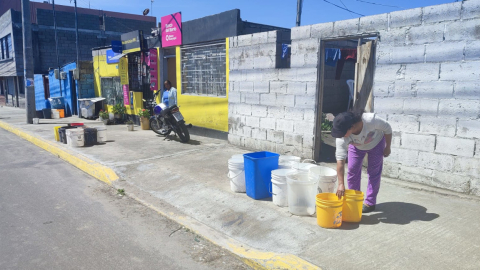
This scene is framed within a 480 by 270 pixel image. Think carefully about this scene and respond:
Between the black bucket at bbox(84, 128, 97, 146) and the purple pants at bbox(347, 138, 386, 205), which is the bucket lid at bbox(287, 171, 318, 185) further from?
the black bucket at bbox(84, 128, 97, 146)

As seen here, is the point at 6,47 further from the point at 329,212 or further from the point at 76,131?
the point at 329,212

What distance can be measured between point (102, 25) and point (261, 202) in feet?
82.0

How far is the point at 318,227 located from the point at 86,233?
9.43ft

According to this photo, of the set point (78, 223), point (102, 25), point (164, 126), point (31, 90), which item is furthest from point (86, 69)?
point (78, 223)

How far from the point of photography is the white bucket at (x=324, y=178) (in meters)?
4.61

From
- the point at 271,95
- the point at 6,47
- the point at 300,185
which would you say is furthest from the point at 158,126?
the point at 6,47

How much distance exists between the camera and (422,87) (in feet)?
18.1

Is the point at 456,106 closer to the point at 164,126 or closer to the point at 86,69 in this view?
the point at 164,126

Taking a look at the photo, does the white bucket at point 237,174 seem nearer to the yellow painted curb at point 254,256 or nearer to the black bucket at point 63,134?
the yellow painted curb at point 254,256

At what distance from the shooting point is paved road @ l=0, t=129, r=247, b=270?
12.3ft

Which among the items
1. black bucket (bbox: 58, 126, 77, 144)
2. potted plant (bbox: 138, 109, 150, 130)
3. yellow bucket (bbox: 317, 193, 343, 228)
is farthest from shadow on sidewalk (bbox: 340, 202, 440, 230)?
potted plant (bbox: 138, 109, 150, 130)

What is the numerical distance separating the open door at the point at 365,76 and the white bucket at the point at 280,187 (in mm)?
2267

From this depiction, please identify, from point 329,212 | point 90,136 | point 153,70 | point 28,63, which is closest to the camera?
point 329,212

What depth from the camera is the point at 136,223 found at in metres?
4.79
